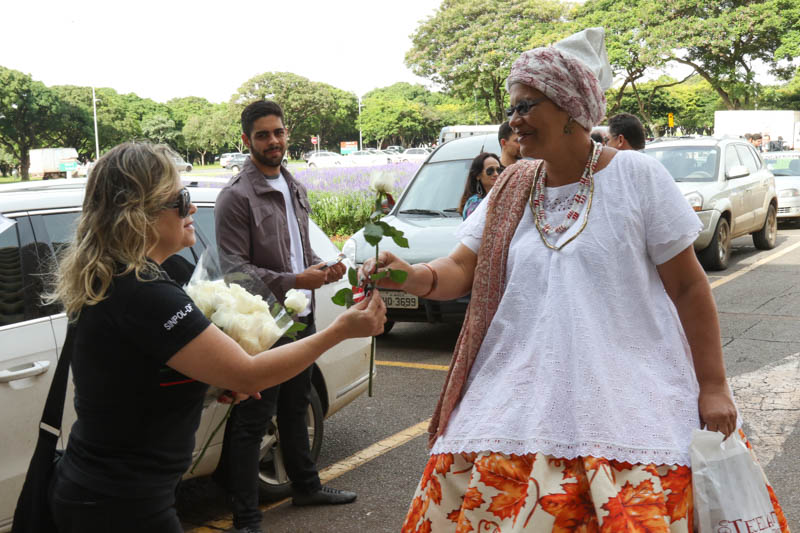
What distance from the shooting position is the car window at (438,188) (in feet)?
27.6

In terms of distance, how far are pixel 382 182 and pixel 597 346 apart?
0.81 meters

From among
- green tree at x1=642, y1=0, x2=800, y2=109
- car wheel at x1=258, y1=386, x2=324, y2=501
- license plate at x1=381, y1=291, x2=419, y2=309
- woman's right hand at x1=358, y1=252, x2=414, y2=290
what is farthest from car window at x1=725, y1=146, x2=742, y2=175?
green tree at x1=642, y1=0, x2=800, y2=109

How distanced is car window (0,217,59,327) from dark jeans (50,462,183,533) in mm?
1357

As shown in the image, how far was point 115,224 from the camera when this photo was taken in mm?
2094

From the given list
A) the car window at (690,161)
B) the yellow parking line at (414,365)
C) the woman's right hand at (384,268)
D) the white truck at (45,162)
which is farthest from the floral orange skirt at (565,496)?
the white truck at (45,162)

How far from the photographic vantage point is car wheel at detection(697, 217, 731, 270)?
11.7 m

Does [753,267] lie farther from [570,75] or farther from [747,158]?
[570,75]

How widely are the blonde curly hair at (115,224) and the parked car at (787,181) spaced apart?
52.2ft

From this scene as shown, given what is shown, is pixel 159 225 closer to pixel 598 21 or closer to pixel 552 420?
pixel 552 420

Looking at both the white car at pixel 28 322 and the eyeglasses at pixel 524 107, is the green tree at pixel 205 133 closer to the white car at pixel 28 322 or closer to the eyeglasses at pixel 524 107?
the white car at pixel 28 322

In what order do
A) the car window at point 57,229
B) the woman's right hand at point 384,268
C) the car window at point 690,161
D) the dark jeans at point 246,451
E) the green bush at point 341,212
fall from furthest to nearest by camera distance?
the green bush at point 341,212 → the car window at point 690,161 → the dark jeans at point 246,451 → the car window at point 57,229 → the woman's right hand at point 384,268

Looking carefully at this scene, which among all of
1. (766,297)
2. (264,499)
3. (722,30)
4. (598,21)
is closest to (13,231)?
(264,499)

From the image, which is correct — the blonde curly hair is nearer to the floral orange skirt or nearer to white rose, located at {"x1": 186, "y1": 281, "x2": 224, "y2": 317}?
white rose, located at {"x1": 186, "y1": 281, "x2": 224, "y2": 317}

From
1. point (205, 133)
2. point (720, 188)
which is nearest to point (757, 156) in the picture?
point (720, 188)
